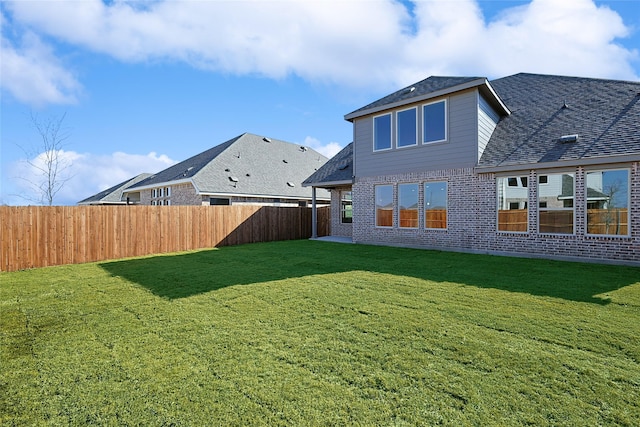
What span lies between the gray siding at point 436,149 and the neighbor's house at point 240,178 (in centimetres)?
865

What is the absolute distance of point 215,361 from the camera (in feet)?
10.3

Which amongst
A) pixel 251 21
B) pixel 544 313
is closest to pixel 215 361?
pixel 544 313

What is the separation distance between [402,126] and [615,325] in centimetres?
900

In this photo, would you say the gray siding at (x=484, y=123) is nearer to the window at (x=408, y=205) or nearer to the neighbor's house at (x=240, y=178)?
the window at (x=408, y=205)

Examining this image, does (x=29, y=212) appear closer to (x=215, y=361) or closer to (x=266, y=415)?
(x=215, y=361)

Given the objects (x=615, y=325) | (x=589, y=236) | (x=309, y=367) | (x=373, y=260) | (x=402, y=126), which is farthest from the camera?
(x=402, y=126)

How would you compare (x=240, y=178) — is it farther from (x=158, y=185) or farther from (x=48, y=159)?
(x=48, y=159)

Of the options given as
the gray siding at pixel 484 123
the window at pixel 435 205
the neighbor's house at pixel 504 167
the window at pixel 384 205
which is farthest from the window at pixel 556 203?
the window at pixel 384 205

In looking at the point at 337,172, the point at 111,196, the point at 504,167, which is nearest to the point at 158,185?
the point at 111,196

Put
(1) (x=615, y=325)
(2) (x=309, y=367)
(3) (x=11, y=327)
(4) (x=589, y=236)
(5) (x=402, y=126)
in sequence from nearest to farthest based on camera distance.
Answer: (2) (x=309, y=367), (1) (x=615, y=325), (3) (x=11, y=327), (4) (x=589, y=236), (5) (x=402, y=126)

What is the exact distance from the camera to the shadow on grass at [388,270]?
6000 millimetres

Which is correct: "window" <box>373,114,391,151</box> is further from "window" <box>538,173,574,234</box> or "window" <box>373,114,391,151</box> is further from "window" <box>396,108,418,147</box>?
"window" <box>538,173,574,234</box>

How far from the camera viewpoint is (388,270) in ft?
24.8

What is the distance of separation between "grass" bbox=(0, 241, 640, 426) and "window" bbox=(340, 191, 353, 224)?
9.51 metres
